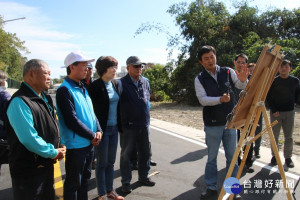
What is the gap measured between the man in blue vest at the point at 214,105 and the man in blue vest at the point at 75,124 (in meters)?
1.56

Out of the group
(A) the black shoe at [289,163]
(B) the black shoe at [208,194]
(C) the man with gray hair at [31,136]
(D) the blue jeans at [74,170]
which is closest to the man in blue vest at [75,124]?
(D) the blue jeans at [74,170]

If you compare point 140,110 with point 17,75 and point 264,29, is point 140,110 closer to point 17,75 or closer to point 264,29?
point 264,29

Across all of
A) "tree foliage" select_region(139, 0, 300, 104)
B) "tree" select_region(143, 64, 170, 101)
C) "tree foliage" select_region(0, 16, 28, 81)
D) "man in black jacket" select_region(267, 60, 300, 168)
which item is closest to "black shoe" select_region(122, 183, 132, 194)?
"man in black jacket" select_region(267, 60, 300, 168)

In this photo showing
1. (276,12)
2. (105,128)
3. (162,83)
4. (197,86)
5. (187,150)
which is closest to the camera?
(105,128)

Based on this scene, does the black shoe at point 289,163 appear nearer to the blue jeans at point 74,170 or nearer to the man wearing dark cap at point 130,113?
the man wearing dark cap at point 130,113

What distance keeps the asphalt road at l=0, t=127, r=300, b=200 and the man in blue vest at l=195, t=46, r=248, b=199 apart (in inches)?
19.1

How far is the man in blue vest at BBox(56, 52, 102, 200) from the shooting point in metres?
2.69

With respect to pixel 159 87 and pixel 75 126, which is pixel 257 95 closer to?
pixel 75 126

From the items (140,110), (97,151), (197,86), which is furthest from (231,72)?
(97,151)

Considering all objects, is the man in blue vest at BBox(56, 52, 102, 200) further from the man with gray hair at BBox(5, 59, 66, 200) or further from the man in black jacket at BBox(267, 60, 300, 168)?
the man in black jacket at BBox(267, 60, 300, 168)

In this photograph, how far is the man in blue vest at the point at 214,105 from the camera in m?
3.50

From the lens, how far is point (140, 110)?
389 centimetres

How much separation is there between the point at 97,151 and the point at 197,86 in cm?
162

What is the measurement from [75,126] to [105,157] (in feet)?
2.83
